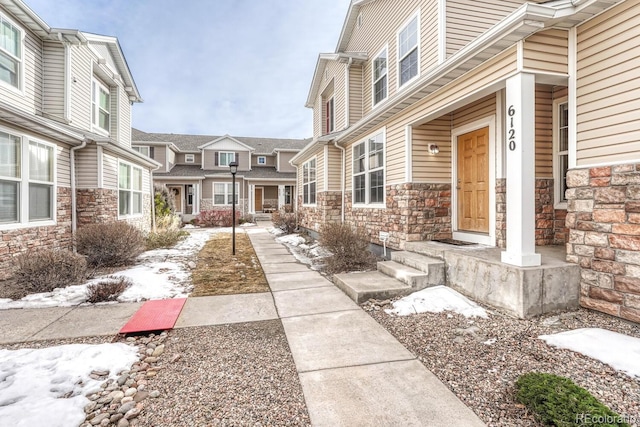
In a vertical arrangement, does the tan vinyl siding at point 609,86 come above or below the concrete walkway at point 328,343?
above

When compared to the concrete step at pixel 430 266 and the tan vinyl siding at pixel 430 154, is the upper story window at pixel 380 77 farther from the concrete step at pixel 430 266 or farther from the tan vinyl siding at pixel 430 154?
the concrete step at pixel 430 266

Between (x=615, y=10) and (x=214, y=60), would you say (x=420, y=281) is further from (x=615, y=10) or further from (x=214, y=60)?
(x=214, y=60)

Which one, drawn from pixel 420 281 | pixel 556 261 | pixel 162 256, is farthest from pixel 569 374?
pixel 162 256

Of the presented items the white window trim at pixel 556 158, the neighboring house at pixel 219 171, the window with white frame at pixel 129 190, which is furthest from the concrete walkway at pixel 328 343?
the neighboring house at pixel 219 171

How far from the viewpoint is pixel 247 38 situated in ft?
51.6

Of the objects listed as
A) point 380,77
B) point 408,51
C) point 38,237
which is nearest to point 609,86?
point 408,51

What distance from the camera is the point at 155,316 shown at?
148 inches

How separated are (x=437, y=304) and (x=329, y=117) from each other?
9887 millimetres

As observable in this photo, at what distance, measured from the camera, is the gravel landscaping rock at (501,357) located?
209cm

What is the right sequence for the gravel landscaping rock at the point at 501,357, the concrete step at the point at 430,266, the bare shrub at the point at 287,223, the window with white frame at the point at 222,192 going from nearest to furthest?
the gravel landscaping rock at the point at 501,357
the concrete step at the point at 430,266
the bare shrub at the point at 287,223
the window with white frame at the point at 222,192

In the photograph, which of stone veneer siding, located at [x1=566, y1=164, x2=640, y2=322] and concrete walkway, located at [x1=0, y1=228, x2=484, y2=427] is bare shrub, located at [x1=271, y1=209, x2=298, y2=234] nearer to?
concrete walkway, located at [x1=0, y1=228, x2=484, y2=427]

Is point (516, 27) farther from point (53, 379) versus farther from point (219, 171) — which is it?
point (219, 171)

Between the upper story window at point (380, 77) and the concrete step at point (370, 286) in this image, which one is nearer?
the concrete step at point (370, 286)

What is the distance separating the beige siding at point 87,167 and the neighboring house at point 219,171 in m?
12.1
